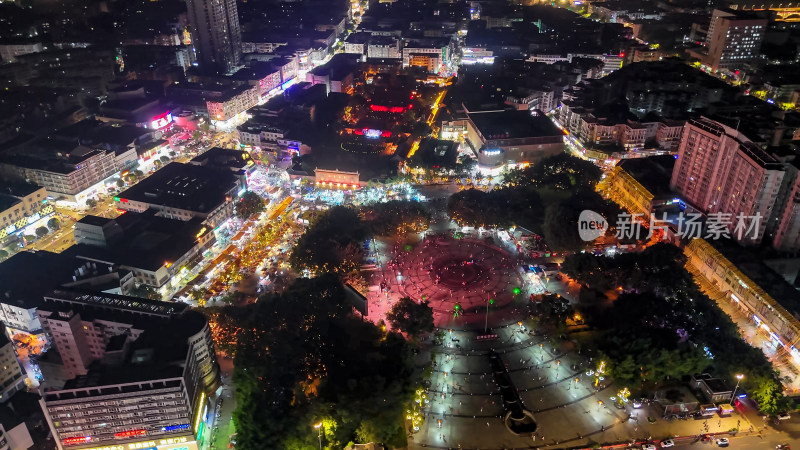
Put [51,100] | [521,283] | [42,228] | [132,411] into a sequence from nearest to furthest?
[132,411]
[521,283]
[42,228]
[51,100]

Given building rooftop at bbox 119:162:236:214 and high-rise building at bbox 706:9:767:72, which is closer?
building rooftop at bbox 119:162:236:214

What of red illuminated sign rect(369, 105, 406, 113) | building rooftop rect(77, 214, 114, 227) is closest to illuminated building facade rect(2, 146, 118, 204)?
building rooftop rect(77, 214, 114, 227)

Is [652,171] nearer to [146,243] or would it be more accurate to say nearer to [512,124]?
[512,124]

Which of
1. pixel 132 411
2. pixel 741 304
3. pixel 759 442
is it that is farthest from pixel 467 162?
pixel 132 411

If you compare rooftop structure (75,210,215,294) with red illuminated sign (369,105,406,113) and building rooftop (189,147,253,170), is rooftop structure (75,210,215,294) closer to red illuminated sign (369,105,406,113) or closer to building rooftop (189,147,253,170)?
building rooftop (189,147,253,170)

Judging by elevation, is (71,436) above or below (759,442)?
above

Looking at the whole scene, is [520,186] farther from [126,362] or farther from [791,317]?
[126,362]

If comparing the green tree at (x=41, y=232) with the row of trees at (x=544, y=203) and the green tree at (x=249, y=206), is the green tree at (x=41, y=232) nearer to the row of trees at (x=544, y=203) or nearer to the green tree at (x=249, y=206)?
the green tree at (x=249, y=206)

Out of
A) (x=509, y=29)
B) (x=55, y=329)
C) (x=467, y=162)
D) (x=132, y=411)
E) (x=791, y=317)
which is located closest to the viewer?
(x=132, y=411)
